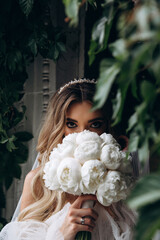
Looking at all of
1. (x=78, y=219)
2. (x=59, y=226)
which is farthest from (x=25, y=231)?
(x=78, y=219)

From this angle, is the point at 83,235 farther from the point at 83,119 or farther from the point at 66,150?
the point at 83,119

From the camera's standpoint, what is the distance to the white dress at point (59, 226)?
66.7 inches

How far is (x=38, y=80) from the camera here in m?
2.55

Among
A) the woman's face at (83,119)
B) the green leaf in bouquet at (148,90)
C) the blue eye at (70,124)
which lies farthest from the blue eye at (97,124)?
the green leaf in bouquet at (148,90)

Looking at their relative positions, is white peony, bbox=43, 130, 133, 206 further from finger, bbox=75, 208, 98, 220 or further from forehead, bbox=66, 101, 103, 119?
forehead, bbox=66, 101, 103, 119

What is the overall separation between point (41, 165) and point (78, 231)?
49 centimetres

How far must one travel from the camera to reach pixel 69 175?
1.45 metres

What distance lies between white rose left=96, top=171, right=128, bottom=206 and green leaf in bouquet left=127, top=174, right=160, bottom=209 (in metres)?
0.83

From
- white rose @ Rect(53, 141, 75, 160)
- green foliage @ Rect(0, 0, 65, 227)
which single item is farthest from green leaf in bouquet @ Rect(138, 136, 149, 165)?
green foliage @ Rect(0, 0, 65, 227)

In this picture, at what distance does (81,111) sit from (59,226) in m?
0.60

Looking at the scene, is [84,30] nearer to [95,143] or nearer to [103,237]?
[95,143]

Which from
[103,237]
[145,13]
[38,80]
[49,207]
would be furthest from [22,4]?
[145,13]

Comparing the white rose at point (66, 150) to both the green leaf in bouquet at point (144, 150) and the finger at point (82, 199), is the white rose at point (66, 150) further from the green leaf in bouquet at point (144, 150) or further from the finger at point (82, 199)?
the green leaf in bouquet at point (144, 150)

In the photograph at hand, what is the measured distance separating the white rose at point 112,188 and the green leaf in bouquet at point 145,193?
83cm
